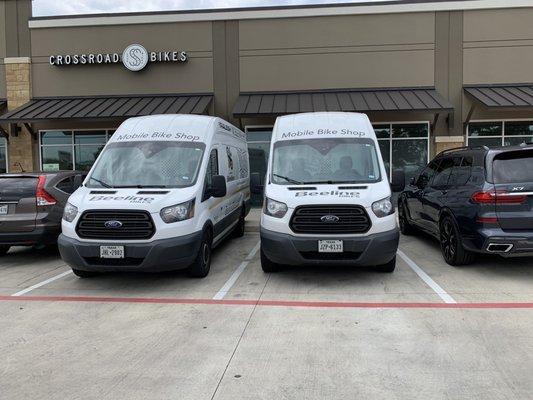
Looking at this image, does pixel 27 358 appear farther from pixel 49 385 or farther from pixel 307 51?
pixel 307 51

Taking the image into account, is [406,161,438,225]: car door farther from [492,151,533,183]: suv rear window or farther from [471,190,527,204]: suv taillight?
[471,190,527,204]: suv taillight

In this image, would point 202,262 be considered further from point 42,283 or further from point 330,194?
point 42,283

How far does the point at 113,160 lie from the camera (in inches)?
284

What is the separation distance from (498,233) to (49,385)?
18.3ft

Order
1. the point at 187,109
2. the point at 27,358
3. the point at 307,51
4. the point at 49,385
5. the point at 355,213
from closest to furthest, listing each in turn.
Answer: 1. the point at 49,385
2. the point at 27,358
3. the point at 355,213
4. the point at 187,109
5. the point at 307,51

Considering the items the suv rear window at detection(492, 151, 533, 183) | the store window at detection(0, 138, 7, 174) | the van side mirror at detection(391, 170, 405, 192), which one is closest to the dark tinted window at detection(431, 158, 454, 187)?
the van side mirror at detection(391, 170, 405, 192)

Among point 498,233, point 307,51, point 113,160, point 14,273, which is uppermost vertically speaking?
point 307,51

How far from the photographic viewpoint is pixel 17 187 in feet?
26.1

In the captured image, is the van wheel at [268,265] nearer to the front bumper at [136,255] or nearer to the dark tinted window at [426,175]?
the front bumper at [136,255]

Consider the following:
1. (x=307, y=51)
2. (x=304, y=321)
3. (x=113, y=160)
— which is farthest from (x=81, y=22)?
(x=304, y=321)

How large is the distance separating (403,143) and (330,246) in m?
10.8

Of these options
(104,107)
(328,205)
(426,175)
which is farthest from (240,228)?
(104,107)

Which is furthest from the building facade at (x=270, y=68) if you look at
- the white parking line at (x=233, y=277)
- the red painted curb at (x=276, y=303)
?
the red painted curb at (x=276, y=303)

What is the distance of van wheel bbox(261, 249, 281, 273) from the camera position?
6.89m
